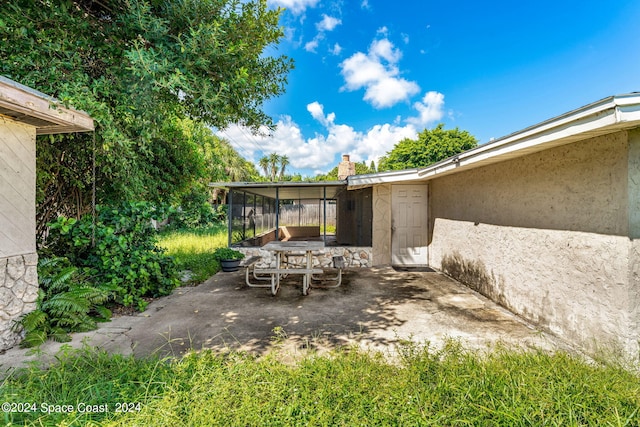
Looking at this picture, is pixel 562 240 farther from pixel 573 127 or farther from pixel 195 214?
pixel 195 214

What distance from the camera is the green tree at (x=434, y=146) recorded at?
24.4 m

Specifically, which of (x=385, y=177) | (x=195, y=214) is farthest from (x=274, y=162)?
(x=385, y=177)

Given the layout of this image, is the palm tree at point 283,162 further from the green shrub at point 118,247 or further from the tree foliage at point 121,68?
the green shrub at point 118,247

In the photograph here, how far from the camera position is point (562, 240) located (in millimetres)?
3434

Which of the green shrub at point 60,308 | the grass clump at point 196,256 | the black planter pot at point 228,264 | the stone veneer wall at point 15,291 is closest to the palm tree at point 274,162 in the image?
the grass clump at point 196,256

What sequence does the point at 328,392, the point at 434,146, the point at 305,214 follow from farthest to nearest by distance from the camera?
the point at 434,146 < the point at 305,214 < the point at 328,392

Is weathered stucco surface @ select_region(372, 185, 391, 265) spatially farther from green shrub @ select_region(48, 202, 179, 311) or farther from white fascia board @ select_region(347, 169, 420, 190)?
green shrub @ select_region(48, 202, 179, 311)

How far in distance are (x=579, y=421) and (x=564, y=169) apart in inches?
109

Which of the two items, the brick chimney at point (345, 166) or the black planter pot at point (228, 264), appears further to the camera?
the brick chimney at point (345, 166)

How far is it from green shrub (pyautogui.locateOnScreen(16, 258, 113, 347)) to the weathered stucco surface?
6.00 metres

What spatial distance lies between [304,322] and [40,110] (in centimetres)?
381

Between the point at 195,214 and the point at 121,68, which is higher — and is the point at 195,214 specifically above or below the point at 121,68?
below

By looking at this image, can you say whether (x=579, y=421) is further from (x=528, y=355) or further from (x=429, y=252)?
(x=429, y=252)

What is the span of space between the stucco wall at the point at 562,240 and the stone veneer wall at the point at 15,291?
6232mm
